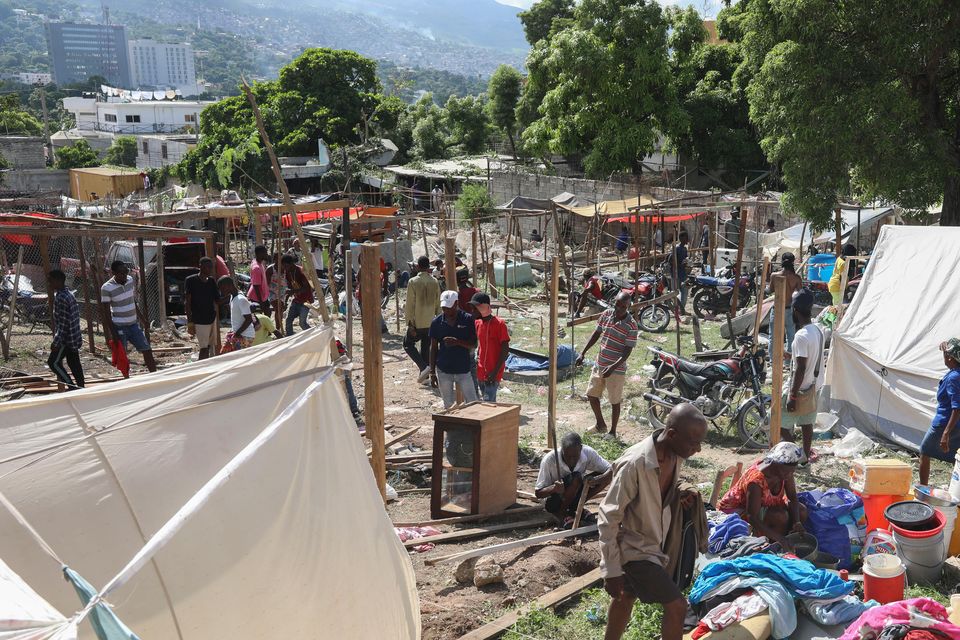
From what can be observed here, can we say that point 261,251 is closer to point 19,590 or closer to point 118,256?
point 118,256

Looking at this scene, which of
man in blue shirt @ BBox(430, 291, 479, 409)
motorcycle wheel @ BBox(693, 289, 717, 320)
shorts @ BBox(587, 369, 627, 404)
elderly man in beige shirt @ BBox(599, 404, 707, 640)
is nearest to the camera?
elderly man in beige shirt @ BBox(599, 404, 707, 640)

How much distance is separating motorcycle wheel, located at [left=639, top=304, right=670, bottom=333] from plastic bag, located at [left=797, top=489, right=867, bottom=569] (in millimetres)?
8873

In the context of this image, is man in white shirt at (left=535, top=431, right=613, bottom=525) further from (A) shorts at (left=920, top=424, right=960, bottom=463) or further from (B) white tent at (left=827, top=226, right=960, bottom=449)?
(B) white tent at (left=827, top=226, right=960, bottom=449)

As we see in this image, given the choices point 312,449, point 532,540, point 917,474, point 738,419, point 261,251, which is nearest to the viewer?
point 312,449

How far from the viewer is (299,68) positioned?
40031mm

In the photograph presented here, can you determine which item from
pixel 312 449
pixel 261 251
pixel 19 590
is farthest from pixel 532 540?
pixel 261 251

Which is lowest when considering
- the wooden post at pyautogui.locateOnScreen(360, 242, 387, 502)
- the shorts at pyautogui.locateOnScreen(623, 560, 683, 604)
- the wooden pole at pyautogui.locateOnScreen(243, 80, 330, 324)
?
the shorts at pyautogui.locateOnScreen(623, 560, 683, 604)

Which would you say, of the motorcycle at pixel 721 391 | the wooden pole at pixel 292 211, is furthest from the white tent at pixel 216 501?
the motorcycle at pixel 721 391

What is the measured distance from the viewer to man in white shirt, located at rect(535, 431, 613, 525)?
647 cm

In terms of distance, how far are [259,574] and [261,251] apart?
848 centimetres

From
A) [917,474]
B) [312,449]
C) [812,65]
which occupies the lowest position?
[917,474]

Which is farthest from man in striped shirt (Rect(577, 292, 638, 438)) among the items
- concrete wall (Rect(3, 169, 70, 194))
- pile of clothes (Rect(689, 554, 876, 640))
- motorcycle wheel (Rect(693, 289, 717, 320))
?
concrete wall (Rect(3, 169, 70, 194))

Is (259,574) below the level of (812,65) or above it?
below

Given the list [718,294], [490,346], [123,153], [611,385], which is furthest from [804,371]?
[123,153]
